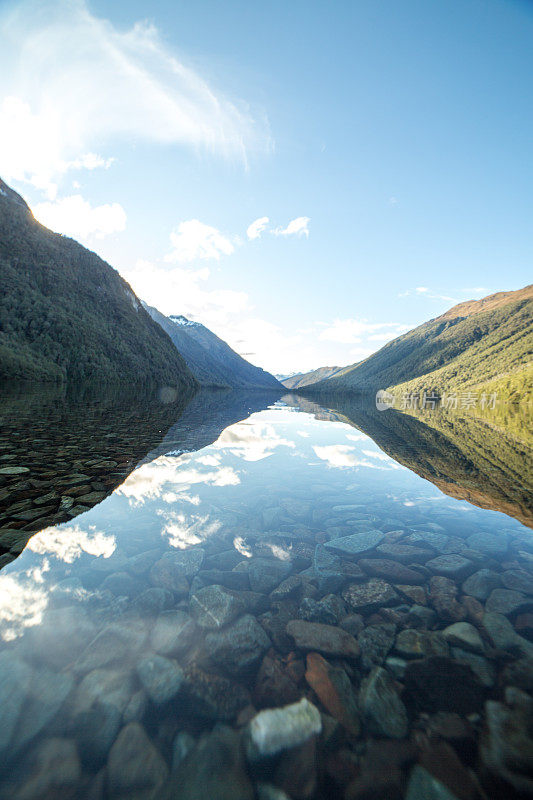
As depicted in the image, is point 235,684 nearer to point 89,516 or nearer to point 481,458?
point 89,516

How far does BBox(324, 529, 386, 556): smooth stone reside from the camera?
22.1ft

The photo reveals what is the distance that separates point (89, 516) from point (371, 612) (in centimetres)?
644

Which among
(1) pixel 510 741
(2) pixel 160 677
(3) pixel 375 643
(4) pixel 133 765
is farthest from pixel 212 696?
(1) pixel 510 741

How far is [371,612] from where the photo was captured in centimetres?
477

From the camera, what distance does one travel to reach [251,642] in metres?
4.08

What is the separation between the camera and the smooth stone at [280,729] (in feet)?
9.09

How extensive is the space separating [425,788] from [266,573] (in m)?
3.51

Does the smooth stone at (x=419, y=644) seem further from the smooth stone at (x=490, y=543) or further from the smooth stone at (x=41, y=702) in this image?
the smooth stone at (x=41, y=702)

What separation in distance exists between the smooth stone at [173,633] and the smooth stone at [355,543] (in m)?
3.52

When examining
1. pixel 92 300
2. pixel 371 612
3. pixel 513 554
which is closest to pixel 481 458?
pixel 513 554

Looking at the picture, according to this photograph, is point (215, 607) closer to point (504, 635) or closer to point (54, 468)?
point (504, 635)

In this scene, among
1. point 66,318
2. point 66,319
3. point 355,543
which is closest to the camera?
point 355,543

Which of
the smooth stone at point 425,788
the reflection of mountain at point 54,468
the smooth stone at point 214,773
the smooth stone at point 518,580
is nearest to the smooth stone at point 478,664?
the smooth stone at point 425,788

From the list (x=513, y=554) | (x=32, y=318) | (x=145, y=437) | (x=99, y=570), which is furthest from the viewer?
(x=32, y=318)
